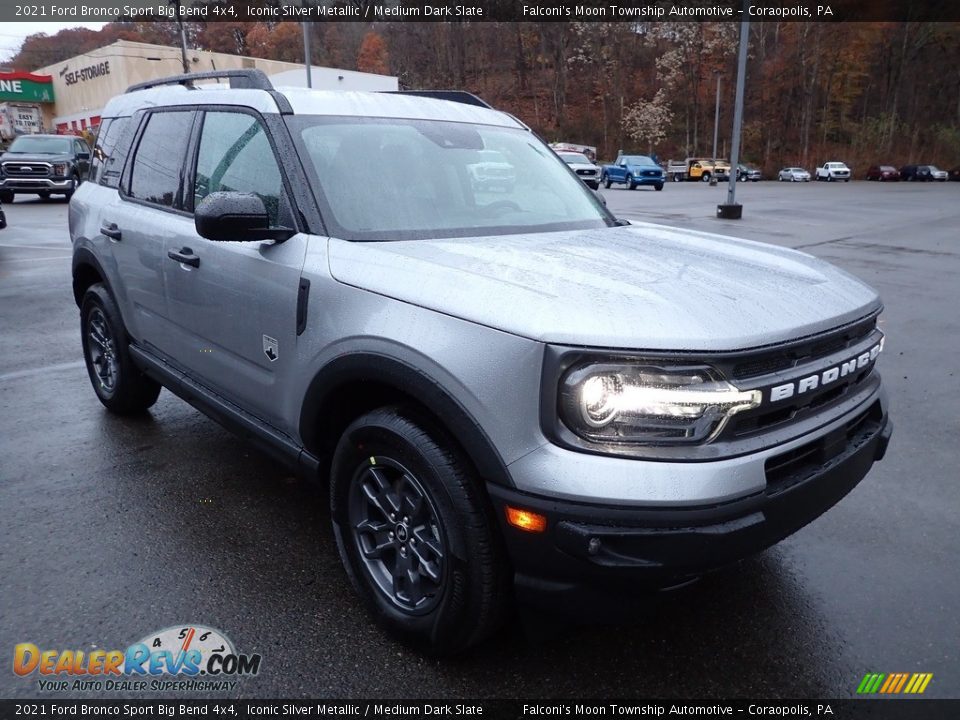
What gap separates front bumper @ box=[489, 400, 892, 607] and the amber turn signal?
14mm

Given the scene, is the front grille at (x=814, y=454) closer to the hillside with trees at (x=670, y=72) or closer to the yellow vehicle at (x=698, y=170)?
the yellow vehicle at (x=698, y=170)

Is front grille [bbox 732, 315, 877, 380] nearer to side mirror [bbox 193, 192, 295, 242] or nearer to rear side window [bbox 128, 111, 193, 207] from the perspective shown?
side mirror [bbox 193, 192, 295, 242]

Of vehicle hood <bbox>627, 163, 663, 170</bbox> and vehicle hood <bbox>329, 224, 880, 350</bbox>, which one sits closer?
vehicle hood <bbox>329, 224, 880, 350</bbox>

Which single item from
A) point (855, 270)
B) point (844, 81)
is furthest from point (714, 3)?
point (855, 270)

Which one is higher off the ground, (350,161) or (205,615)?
(350,161)

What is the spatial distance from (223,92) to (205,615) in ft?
7.91

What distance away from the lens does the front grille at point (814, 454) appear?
218 cm

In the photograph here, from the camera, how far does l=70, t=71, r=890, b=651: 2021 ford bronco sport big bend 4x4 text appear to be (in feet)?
6.62

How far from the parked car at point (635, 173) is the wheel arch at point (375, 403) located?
36.0 metres

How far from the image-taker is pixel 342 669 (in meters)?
2.49

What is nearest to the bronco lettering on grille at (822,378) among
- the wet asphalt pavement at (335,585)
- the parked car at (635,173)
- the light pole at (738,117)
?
the wet asphalt pavement at (335,585)

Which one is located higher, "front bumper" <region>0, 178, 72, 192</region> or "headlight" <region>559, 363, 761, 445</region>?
"headlight" <region>559, 363, 761, 445</region>

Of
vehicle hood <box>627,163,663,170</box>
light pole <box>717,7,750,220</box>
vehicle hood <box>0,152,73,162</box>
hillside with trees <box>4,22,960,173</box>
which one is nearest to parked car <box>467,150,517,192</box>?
light pole <box>717,7,750,220</box>

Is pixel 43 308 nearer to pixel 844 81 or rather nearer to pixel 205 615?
pixel 205 615
